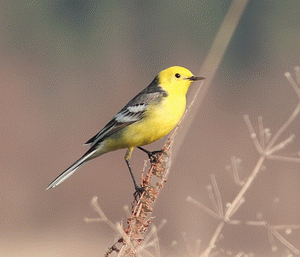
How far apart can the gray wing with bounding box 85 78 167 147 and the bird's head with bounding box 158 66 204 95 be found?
80 mm

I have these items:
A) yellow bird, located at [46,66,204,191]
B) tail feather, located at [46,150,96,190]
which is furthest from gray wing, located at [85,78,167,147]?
tail feather, located at [46,150,96,190]

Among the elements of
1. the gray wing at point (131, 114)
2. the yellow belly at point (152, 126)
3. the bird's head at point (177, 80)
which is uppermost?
the bird's head at point (177, 80)

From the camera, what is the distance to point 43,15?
1861 cm

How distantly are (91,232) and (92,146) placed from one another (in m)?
7.24

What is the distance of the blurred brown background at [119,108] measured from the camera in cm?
1012

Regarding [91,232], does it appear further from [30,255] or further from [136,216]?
[136,216]

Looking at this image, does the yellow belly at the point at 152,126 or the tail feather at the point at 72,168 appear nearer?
the tail feather at the point at 72,168

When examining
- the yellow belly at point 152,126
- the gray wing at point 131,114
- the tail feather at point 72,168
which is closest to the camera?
the tail feather at point 72,168

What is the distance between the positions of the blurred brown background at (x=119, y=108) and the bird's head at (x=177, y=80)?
184 centimetres

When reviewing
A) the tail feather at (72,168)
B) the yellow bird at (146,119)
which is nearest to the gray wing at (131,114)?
the yellow bird at (146,119)

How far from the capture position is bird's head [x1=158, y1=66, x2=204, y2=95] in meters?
4.46

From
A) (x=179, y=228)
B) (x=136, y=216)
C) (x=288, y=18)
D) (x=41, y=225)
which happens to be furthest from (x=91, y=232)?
(x=288, y=18)

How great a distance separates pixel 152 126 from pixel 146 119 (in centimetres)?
12

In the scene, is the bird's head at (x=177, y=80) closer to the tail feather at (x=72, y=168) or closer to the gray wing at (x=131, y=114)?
the gray wing at (x=131, y=114)
